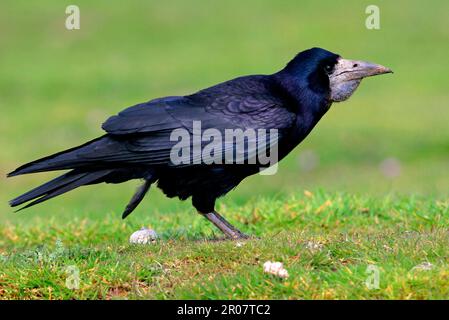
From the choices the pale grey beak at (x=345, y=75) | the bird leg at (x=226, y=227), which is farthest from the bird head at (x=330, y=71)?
the bird leg at (x=226, y=227)

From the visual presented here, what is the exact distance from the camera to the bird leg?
22.4 ft

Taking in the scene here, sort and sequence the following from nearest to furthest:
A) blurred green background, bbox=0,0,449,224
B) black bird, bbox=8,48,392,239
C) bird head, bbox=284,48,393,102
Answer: black bird, bbox=8,48,392,239, bird head, bbox=284,48,393,102, blurred green background, bbox=0,0,449,224

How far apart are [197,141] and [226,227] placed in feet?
2.48

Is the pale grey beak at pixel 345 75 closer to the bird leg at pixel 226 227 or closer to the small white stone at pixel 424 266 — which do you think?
the bird leg at pixel 226 227

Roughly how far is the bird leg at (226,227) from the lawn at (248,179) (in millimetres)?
173

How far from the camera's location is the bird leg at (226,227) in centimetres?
682

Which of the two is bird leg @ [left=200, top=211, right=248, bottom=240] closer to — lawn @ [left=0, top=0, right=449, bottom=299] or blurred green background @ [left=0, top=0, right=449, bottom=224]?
lawn @ [left=0, top=0, right=449, bottom=299]

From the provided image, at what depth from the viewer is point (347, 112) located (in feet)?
53.3

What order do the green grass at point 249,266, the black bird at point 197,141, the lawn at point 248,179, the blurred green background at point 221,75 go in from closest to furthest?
the green grass at point 249,266 < the lawn at point 248,179 < the black bird at point 197,141 < the blurred green background at point 221,75

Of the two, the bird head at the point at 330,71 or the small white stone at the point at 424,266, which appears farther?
the bird head at the point at 330,71

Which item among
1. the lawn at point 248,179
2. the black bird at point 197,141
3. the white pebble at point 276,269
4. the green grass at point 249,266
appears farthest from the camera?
the black bird at point 197,141

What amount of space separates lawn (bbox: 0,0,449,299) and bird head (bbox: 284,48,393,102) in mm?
1076

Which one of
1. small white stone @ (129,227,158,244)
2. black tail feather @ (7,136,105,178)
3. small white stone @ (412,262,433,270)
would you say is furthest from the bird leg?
small white stone @ (412,262,433,270)
